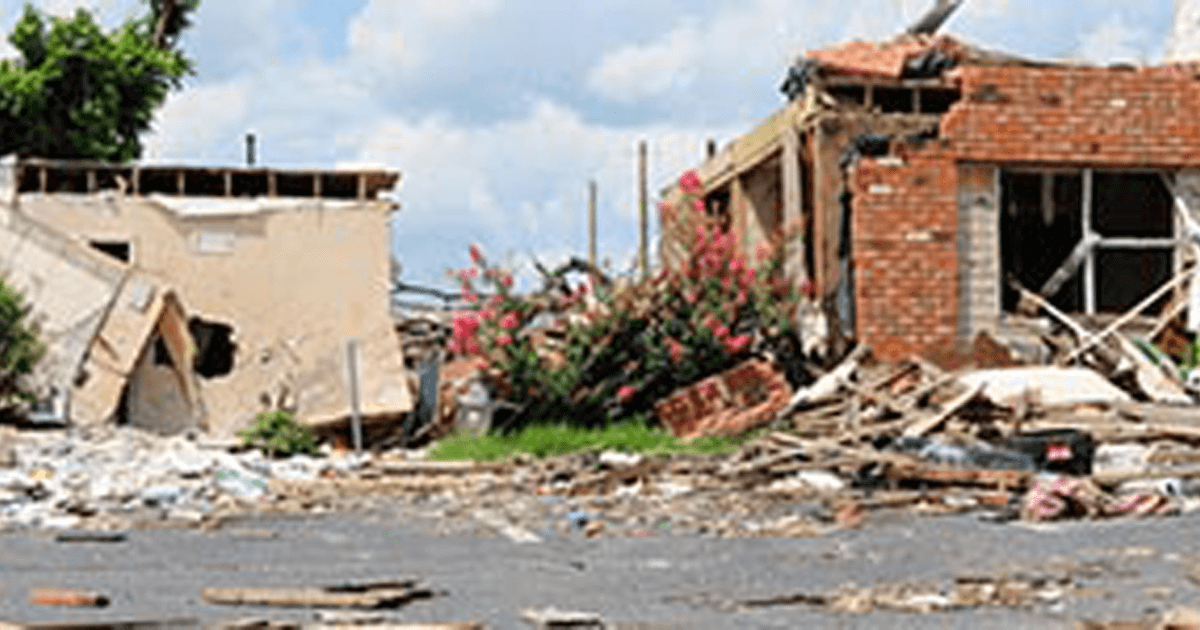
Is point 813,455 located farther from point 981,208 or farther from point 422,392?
point 422,392

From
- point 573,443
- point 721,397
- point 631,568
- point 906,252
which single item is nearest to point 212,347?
point 573,443

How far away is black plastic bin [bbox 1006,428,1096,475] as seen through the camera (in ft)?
40.0

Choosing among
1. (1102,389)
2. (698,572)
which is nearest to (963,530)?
(698,572)

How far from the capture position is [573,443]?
16547 mm

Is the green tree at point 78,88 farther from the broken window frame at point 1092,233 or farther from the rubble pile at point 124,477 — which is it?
the broken window frame at point 1092,233

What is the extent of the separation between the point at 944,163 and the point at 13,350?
1108 cm

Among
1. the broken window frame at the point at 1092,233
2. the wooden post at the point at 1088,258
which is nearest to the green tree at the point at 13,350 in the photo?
the broken window frame at the point at 1092,233

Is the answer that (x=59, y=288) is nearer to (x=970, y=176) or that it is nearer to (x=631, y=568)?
(x=970, y=176)

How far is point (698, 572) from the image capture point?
8617mm

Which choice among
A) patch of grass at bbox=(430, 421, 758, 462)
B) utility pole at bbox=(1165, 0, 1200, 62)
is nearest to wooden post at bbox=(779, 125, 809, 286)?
patch of grass at bbox=(430, 421, 758, 462)

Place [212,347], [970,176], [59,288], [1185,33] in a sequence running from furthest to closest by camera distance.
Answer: [212,347] → [1185,33] → [59,288] → [970,176]

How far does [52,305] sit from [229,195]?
266 cm

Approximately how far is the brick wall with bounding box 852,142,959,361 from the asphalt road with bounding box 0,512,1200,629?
6.85 meters

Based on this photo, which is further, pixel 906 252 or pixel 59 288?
pixel 59 288
